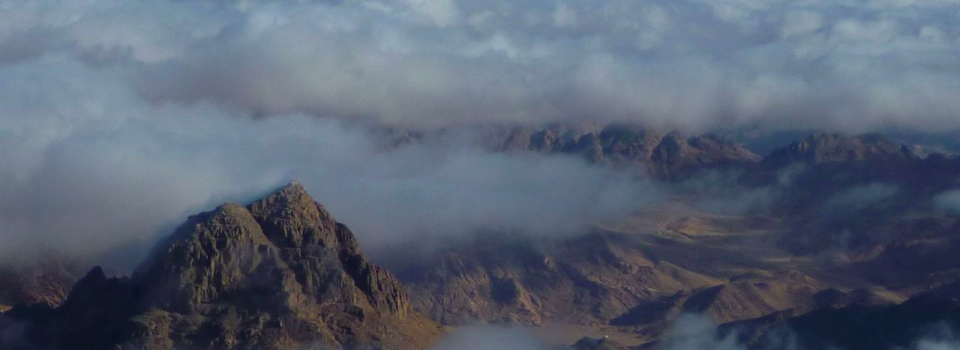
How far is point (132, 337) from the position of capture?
199750 mm

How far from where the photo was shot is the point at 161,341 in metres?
200

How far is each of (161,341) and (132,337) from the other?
12.2 ft
